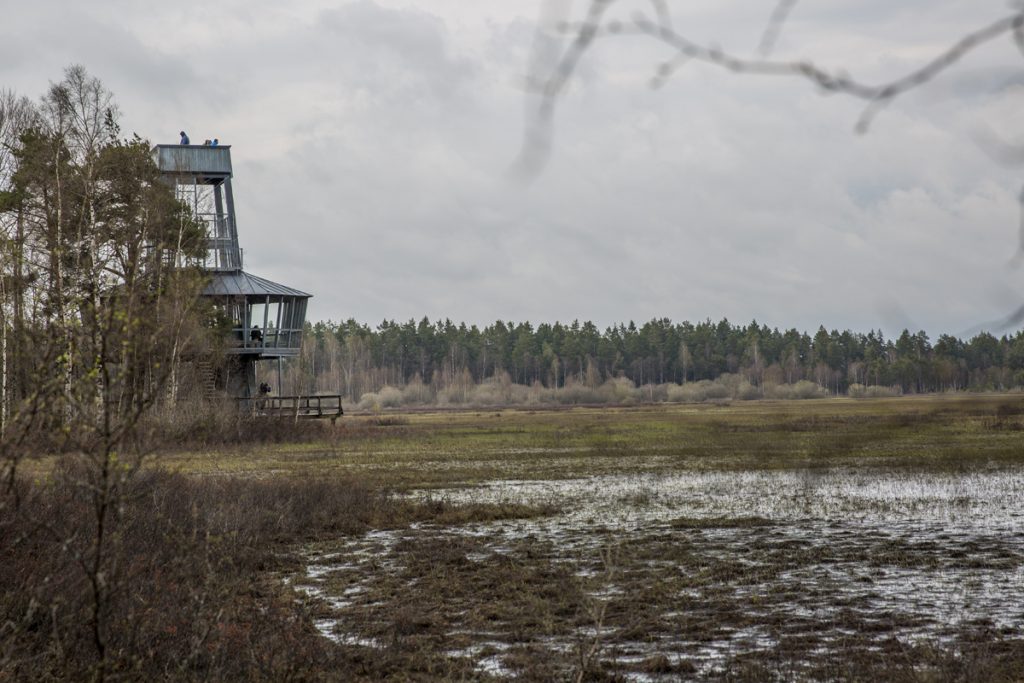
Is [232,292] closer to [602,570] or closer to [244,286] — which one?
[244,286]

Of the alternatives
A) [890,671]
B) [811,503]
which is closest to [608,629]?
[890,671]

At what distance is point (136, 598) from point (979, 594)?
1176 cm

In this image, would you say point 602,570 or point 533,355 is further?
point 533,355

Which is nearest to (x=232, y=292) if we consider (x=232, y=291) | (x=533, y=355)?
(x=232, y=291)

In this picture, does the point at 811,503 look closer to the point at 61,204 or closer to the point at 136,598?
the point at 136,598

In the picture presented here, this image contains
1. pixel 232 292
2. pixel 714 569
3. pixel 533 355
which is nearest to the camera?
pixel 714 569

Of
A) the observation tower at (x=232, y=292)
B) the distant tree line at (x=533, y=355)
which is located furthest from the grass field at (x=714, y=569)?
the distant tree line at (x=533, y=355)

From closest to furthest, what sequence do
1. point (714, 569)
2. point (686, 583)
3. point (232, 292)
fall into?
point (686, 583) < point (714, 569) < point (232, 292)

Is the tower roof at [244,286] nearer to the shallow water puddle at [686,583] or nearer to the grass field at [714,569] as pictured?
the grass field at [714,569]

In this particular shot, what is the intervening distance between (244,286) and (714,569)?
145 ft

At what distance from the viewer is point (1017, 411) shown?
2.11 m

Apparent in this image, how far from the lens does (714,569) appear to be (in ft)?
59.0

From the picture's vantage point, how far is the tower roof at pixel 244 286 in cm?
5678

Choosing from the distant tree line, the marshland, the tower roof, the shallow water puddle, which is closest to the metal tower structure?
the tower roof
